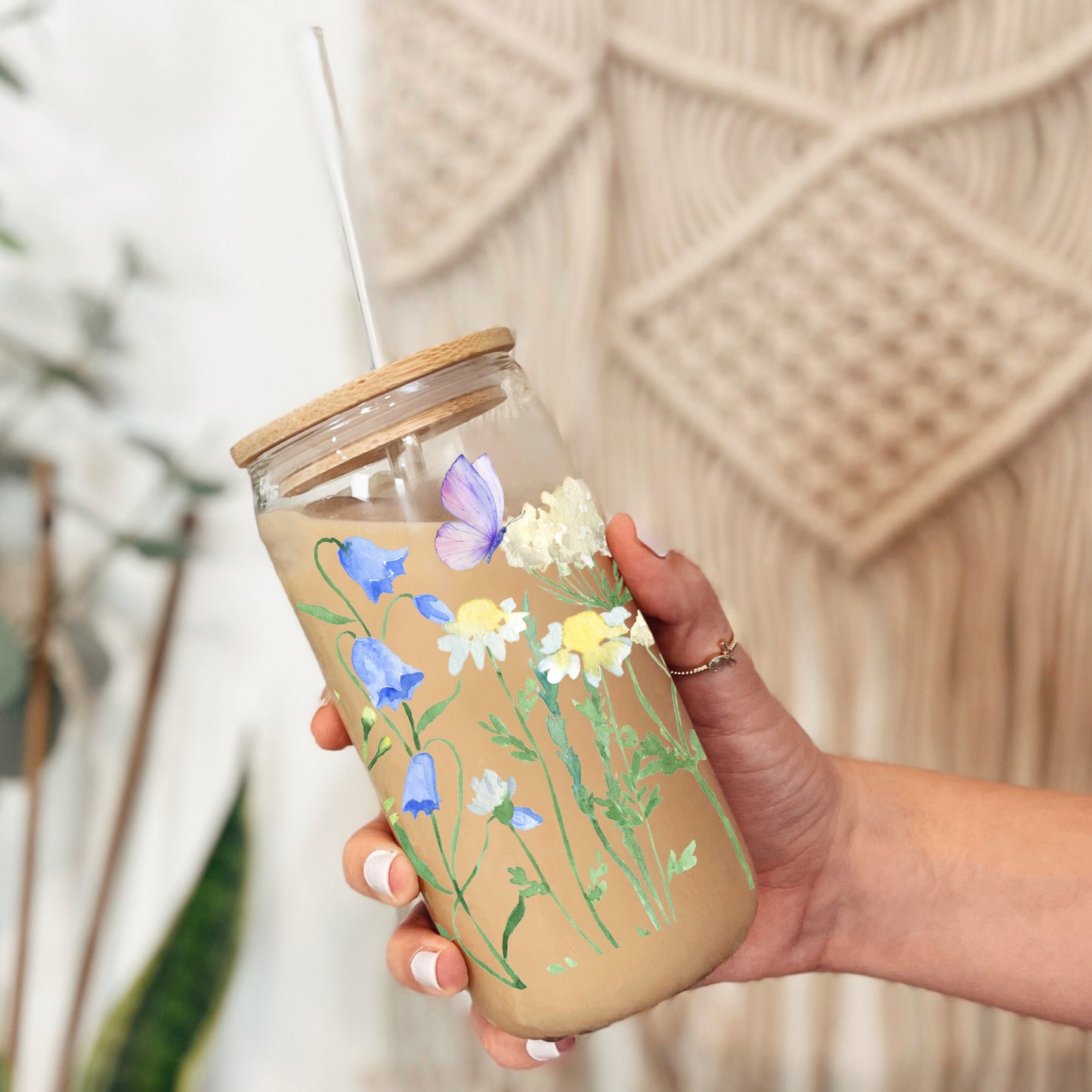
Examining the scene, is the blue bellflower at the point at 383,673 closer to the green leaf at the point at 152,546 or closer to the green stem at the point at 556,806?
the green stem at the point at 556,806

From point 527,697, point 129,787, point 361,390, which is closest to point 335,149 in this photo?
point 361,390

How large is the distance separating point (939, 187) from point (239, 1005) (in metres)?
0.86

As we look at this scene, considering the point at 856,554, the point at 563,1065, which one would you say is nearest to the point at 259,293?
the point at 856,554

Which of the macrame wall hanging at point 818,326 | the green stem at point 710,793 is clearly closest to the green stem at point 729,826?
the green stem at point 710,793

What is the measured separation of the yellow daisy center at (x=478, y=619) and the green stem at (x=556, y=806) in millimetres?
16

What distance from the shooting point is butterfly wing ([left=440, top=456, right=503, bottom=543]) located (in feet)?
1.13

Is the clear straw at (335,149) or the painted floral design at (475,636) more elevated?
the clear straw at (335,149)

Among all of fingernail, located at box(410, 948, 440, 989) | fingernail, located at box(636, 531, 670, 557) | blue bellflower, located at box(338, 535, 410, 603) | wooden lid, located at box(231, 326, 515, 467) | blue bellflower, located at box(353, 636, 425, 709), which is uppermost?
wooden lid, located at box(231, 326, 515, 467)

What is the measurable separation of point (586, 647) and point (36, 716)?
1.97 feet

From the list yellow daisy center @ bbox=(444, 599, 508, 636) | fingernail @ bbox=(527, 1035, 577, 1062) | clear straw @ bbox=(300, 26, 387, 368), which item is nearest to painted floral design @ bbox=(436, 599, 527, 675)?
yellow daisy center @ bbox=(444, 599, 508, 636)

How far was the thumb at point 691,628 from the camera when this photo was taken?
41cm

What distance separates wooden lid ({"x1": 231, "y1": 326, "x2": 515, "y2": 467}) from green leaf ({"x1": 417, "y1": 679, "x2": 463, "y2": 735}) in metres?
0.10

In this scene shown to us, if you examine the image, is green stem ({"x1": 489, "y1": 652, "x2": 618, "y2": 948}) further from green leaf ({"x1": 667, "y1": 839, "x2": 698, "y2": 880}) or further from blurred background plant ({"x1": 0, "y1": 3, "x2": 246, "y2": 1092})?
blurred background plant ({"x1": 0, "y1": 3, "x2": 246, "y2": 1092})

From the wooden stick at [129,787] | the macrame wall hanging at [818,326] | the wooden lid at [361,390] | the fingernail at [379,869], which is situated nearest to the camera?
the wooden lid at [361,390]
